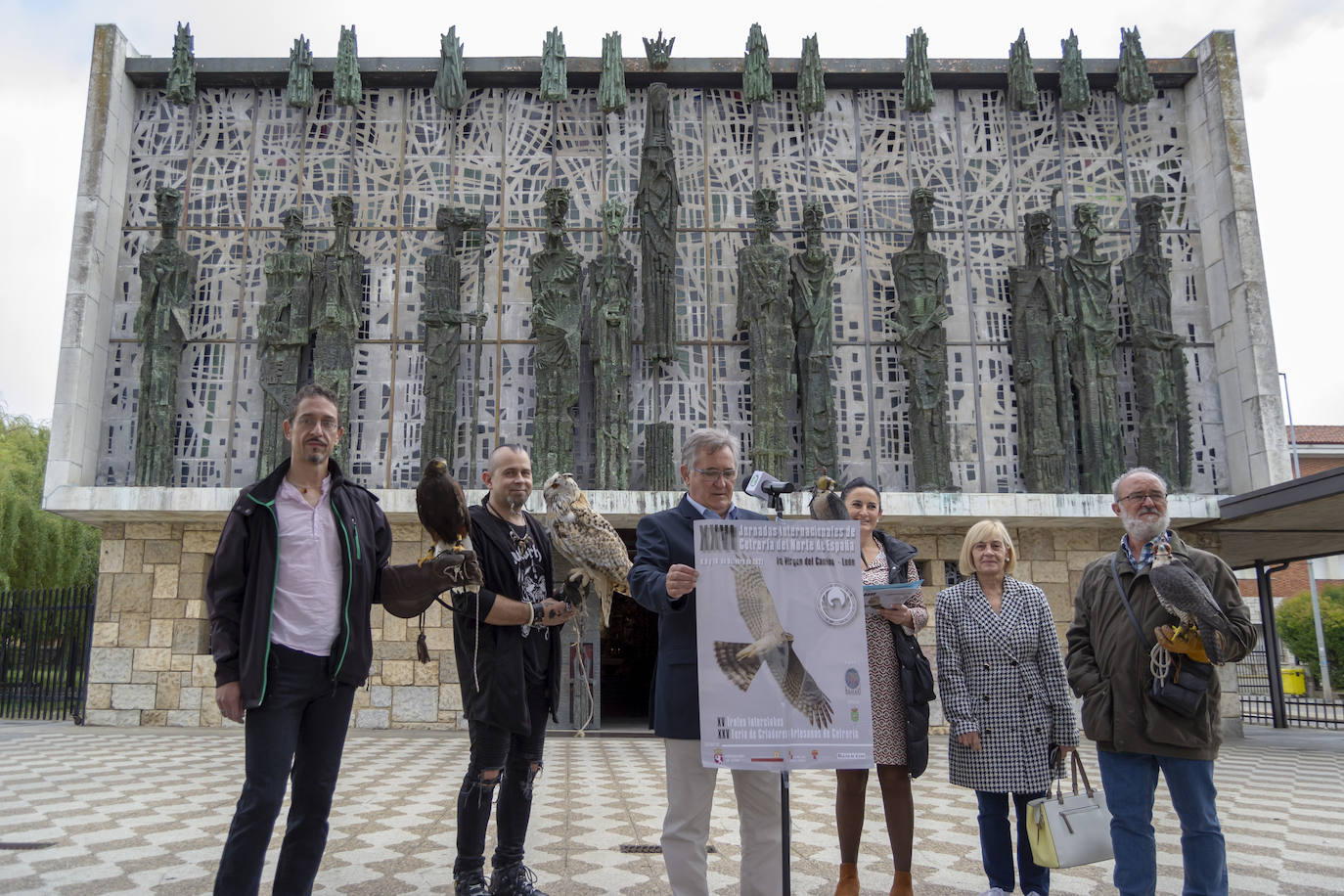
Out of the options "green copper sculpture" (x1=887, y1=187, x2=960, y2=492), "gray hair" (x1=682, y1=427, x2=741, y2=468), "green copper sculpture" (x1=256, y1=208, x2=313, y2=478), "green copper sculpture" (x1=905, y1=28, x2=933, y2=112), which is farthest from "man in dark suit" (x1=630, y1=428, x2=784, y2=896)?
"green copper sculpture" (x1=905, y1=28, x2=933, y2=112)

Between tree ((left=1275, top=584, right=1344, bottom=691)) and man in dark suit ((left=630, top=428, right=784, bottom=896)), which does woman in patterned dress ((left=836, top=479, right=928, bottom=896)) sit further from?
tree ((left=1275, top=584, right=1344, bottom=691))

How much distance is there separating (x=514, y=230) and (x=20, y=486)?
1091 cm

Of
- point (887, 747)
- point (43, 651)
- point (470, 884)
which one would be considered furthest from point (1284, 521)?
point (43, 651)

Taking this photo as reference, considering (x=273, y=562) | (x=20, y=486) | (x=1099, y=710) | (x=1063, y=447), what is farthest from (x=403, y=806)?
(x=20, y=486)

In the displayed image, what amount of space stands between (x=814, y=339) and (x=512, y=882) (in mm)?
9117

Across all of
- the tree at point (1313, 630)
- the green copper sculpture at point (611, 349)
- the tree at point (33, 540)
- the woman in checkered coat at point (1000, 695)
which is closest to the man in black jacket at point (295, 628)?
the woman in checkered coat at point (1000, 695)

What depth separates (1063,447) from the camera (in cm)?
1172

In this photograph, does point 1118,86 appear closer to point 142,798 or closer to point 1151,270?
point 1151,270

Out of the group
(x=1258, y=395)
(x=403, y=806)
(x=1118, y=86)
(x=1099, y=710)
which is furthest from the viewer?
(x=1118, y=86)

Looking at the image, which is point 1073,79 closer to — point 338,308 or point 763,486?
point 338,308

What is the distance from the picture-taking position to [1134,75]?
12641 millimetres

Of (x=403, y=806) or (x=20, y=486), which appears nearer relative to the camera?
(x=403, y=806)

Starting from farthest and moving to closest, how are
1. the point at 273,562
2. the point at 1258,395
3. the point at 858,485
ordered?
1. the point at 1258,395
2. the point at 858,485
3. the point at 273,562

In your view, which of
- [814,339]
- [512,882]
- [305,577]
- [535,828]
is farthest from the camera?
[814,339]
